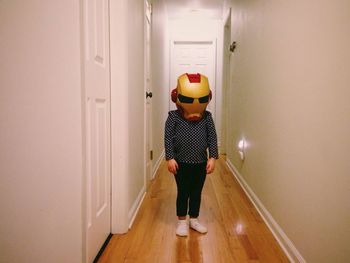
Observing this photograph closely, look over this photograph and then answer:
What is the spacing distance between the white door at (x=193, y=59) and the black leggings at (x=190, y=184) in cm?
339

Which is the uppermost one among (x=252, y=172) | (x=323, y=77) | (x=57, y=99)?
(x=323, y=77)

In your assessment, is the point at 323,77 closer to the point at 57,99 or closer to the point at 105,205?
the point at 57,99

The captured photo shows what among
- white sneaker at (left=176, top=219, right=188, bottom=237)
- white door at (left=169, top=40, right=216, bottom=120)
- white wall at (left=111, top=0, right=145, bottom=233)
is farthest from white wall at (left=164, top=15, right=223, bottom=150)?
white sneaker at (left=176, top=219, right=188, bottom=237)

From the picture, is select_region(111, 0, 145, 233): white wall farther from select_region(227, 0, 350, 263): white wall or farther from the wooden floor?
select_region(227, 0, 350, 263): white wall

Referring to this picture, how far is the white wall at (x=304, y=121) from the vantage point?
114 centimetres

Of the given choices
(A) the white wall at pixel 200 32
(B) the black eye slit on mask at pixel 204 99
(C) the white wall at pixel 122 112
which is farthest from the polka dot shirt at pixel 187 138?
(A) the white wall at pixel 200 32

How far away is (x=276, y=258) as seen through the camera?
1646mm

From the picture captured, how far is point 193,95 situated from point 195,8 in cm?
353

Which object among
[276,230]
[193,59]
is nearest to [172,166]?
[276,230]

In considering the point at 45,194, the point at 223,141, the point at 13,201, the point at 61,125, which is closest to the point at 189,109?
the point at 61,125

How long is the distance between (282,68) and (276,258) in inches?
42.8

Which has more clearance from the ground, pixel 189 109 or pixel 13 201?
pixel 189 109

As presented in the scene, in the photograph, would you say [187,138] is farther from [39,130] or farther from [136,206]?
[39,130]

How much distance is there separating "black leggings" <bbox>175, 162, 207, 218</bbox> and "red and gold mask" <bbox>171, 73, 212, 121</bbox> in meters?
0.33
